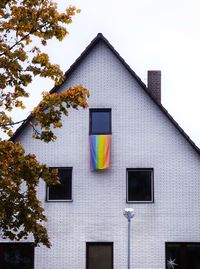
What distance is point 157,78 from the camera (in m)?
25.4

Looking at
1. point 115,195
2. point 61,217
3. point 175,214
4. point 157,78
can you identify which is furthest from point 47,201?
point 157,78

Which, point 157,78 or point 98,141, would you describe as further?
point 157,78

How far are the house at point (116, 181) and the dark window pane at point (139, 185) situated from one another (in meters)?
0.04

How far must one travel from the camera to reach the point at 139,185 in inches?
915

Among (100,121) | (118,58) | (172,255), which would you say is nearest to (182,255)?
(172,255)

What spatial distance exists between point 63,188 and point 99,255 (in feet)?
9.49

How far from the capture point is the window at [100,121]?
2358 centimetres

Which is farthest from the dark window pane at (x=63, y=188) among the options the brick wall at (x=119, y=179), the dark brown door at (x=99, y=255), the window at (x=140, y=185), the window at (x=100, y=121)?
the window at (x=140, y=185)

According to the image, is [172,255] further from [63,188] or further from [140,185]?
[63,188]

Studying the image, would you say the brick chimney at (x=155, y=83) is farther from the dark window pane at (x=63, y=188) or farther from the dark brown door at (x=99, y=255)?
the dark brown door at (x=99, y=255)

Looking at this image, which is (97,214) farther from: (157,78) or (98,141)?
(157,78)

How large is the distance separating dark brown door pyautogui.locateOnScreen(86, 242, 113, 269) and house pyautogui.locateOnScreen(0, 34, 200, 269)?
0.04m

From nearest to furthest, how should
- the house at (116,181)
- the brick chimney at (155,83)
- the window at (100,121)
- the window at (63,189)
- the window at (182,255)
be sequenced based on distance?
the window at (182,255) < the house at (116,181) < the window at (63,189) < the window at (100,121) < the brick chimney at (155,83)

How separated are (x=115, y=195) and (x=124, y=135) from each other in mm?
2328
